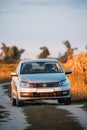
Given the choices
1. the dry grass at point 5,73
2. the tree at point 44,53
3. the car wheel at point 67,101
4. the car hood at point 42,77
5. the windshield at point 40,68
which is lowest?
the dry grass at point 5,73

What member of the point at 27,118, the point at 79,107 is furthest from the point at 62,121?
the point at 79,107

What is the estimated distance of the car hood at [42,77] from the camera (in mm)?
24078

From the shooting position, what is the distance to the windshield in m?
25.0

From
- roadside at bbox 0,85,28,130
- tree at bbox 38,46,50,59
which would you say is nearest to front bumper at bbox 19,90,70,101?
roadside at bbox 0,85,28,130

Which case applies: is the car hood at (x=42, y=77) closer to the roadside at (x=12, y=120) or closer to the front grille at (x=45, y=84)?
the front grille at (x=45, y=84)

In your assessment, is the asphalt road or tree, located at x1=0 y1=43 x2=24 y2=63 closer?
the asphalt road

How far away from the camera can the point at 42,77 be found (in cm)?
2428

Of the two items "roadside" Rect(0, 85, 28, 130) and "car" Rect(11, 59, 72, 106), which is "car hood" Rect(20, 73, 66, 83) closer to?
"car" Rect(11, 59, 72, 106)

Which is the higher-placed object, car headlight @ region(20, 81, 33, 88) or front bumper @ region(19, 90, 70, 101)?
car headlight @ region(20, 81, 33, 88)

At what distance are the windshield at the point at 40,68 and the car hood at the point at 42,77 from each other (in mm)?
513

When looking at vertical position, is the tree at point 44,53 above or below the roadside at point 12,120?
above

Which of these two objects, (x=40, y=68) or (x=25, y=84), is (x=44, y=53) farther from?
(x=25, y=84)

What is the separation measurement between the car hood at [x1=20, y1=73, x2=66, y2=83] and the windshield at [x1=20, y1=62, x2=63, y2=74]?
1.68 ft

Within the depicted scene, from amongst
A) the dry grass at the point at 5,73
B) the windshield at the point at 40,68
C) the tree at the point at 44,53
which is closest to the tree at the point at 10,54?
the tree at the point at 44,53
